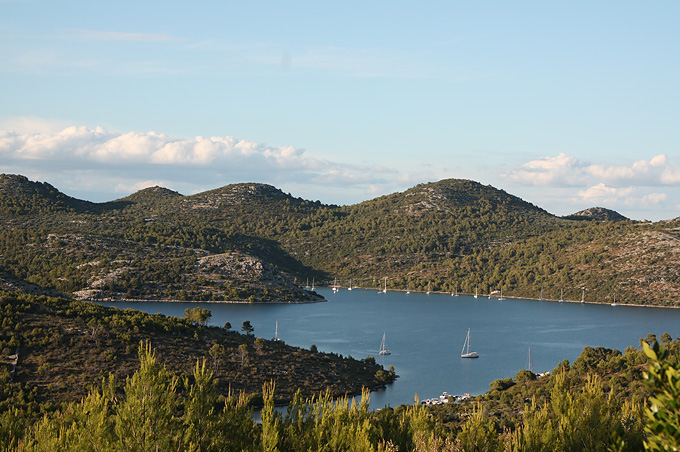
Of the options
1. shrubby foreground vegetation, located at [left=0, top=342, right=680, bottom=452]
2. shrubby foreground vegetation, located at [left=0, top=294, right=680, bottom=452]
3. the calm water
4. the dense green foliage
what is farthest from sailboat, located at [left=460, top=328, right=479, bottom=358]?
shrubby foreground vegetation, located at [left=0, top=342, right=680, bottom=452]

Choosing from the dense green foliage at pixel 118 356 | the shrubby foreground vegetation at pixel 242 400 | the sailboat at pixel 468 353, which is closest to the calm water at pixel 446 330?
the sailboat at pixel 468 353

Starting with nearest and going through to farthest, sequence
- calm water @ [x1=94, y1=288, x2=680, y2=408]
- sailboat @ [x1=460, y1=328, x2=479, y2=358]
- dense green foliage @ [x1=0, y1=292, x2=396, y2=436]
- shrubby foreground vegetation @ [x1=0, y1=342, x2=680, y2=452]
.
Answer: shrubby foreground vegetation @ [x1=0, y1=342, x2=680, y2=452] → dense green foliage @ [x1=0, y1=292, x2=396, y2=436] → calm water @ [x1=94, y1=288, x2=680, y2=408] → sailboat @ [x1=460, y1=328, x2=479, y2=358]

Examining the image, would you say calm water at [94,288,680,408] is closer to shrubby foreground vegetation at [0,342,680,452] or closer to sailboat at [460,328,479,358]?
sailboat at [460,328,479,358]

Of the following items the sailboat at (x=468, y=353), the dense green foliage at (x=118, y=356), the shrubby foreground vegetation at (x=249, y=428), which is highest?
the shrubby foreground vegetation at (x=249, y=428)

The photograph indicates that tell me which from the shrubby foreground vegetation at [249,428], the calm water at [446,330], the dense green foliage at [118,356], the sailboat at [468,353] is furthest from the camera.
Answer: the sailboat at [468,353]

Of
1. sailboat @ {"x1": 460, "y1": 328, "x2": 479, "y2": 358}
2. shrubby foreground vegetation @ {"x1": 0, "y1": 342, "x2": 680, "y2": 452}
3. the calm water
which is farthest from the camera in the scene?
sailboat @ {"x1": 460, "y1": 328, "x2": 479, "y2": 358}

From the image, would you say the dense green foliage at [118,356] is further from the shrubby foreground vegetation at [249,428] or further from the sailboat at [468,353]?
the shrubby foreground vegetation at [249,428]

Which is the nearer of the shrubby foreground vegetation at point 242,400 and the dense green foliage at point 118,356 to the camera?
the shrubby foreground vegetation at point 242,400

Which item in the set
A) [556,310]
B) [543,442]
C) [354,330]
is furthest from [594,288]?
[543,442]

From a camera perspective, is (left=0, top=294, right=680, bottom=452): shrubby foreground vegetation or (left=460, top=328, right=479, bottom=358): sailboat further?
(left=460, top=328, right=479, bottom=358): sailboat

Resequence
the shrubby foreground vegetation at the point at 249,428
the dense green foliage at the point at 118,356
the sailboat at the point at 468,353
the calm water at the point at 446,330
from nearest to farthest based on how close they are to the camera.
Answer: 1. the shrubby foreground vegetation at the point at 249,428
2. the dense green foliage at the point at 118,356
3. the calm water at the point at 446,330
4. the sailboat at the point at 468,353
